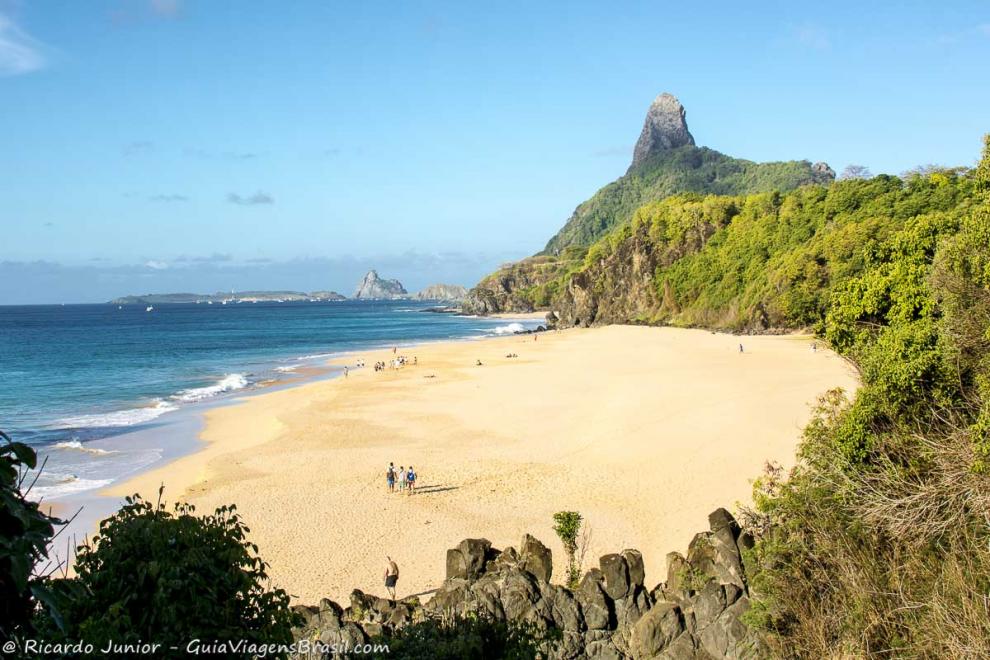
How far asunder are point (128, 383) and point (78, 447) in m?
Result: 24.6

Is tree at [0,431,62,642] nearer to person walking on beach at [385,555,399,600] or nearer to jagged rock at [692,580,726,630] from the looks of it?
jagged rock at [692,580,726,630]

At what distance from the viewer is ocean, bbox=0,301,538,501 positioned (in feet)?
101

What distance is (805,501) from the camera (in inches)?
454

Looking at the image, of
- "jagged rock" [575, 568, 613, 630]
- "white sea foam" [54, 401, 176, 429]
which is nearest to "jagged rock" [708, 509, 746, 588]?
"jagged rock" [575, 568, 613, 630]

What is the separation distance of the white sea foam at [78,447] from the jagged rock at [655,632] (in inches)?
1095

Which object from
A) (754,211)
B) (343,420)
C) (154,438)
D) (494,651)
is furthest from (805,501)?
(754,211)

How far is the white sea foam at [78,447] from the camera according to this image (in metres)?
31.3

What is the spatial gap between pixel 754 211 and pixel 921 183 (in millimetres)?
30438

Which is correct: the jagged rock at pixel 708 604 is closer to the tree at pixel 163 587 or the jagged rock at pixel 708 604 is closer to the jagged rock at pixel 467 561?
the jagged rock at pixel 467 561

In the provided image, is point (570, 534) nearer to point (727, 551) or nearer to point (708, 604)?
point (727, 551)

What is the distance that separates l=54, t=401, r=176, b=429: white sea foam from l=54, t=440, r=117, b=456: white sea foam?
4546mm

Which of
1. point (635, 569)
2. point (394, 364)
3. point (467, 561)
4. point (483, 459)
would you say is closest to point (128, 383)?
point (394, 364)

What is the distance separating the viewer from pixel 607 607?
1221 centimetres

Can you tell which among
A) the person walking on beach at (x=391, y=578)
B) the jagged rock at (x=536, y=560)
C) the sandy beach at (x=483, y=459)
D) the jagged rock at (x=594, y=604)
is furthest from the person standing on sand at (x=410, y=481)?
the jagged rock at (x=594, y=604)
